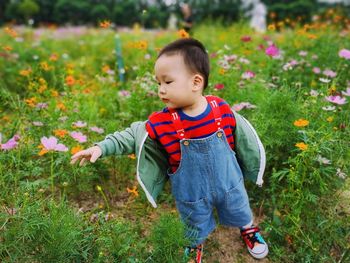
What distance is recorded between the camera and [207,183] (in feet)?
5.95

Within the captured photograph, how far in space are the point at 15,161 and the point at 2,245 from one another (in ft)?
1.79

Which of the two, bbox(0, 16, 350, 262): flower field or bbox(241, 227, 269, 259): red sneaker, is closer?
bbox(0, 16, 350, 262): flower field

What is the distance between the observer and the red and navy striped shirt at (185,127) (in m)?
1.74

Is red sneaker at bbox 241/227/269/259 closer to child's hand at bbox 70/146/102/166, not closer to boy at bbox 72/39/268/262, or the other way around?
boy at bbox 72/39/268/262

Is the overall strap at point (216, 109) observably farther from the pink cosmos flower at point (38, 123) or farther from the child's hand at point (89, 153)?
the pink cosmos flower at point (38, 123)

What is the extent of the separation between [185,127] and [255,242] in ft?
2.76

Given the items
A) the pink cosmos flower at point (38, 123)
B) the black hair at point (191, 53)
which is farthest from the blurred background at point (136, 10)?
the black hair at point (191, 53)

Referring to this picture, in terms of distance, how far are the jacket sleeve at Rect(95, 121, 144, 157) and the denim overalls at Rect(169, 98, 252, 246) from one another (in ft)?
0.75

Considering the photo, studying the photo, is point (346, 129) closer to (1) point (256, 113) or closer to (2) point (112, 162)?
(1) point (256, 113)

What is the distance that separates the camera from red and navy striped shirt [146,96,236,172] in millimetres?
1737

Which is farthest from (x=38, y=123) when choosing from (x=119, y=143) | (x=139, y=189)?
(x=119, y=143)

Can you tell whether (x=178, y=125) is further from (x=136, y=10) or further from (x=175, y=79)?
(x=136, y=10)

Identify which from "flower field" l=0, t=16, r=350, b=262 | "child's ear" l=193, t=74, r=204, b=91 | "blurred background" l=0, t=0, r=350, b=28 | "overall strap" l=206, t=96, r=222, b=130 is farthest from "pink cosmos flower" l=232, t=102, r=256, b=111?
"blurred background" l=0, t=0, r=350, b=28

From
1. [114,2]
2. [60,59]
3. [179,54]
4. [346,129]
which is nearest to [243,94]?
[346,129]
